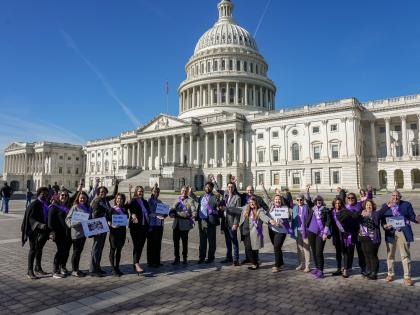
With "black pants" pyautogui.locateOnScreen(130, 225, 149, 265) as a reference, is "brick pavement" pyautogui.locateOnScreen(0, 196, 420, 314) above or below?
below

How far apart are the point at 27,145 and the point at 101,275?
134m

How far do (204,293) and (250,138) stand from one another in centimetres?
6776

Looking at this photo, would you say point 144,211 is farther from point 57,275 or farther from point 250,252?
point 250,252

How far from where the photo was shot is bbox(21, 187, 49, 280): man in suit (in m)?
8.66

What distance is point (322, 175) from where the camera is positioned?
2494 inches

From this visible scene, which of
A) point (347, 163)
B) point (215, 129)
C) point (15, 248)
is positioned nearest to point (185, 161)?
point (215, 129)

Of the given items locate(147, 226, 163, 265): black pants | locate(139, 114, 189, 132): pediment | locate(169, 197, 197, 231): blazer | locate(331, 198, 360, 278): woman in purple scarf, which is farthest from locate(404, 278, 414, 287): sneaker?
locate(139, 114, 189, 132): pediment

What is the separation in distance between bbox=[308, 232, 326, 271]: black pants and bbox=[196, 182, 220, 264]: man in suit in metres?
2.95

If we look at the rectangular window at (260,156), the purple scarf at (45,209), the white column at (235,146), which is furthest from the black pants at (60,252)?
the rectangular window at (260,156)

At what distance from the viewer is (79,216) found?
8.84m

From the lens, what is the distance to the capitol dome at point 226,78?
289 feet

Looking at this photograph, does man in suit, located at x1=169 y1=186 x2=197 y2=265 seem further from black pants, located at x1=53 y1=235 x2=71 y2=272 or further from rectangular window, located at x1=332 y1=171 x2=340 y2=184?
rectangular window, located at x1=332 y1=171 x2=340 y2=184

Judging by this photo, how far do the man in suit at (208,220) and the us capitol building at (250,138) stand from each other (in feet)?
165

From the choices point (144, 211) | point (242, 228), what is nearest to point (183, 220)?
point (144, 211)
